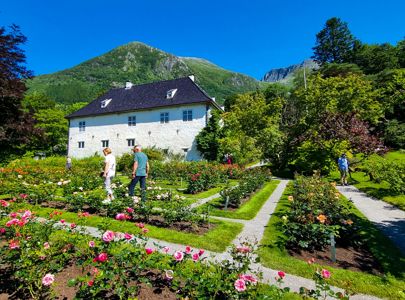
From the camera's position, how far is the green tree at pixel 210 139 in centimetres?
2597

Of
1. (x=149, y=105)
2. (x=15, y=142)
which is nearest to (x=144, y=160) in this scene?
(x=15, y=142)

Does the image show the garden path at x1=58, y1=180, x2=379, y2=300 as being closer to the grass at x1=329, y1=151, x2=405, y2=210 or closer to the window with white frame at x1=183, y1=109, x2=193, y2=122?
the grass at x1=329, y1=151, x2=405, y2=210

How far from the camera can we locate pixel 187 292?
2822 millimetres

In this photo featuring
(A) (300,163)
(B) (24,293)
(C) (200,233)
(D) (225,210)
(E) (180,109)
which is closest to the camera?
(B) (24,293)

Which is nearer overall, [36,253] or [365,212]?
[36,253]

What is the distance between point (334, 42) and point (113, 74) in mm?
117671

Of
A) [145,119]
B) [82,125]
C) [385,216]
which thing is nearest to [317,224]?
[385,216]

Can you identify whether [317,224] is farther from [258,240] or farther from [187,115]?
[187,115]

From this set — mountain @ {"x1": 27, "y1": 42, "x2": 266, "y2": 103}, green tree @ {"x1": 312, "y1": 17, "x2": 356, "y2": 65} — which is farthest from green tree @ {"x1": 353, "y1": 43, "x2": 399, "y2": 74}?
mountain @ {"x1": 27, "y1": 42, "x2": 266, "y2": 103}

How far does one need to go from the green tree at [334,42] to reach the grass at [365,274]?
5701 centimetres

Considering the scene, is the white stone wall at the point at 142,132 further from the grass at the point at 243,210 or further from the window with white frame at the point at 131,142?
the grass at the point at 243,210

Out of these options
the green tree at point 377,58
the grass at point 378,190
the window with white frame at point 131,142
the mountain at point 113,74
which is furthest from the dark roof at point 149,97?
the mountain at point 113,74

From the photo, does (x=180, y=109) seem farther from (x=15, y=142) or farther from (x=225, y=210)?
(x=225, y=210)

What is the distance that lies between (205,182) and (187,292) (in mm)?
9824
